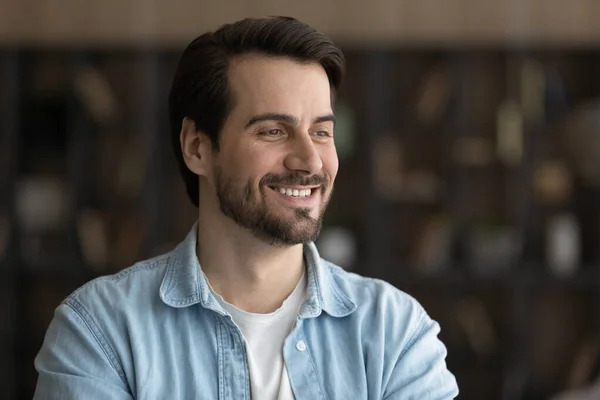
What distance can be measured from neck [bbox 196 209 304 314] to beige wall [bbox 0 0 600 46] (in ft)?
12.3

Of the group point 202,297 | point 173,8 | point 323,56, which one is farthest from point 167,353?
point 173,8

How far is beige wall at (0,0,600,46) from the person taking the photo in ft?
18.4

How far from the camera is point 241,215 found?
1.92 meters

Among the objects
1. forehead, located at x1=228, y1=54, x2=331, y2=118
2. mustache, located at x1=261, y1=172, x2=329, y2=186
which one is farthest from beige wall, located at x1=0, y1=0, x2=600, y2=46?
mustache, located at x1=261, y1=172, x2=329, y2=186

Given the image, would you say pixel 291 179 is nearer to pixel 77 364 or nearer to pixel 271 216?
pixel 271 216

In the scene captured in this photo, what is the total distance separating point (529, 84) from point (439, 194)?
0.79 m

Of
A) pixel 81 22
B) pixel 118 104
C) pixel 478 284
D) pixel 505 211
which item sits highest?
pixel 81 22

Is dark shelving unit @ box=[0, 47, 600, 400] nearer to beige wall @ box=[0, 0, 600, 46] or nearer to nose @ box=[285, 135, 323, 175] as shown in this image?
beige wall @ box=[0, 0, 600, 46]

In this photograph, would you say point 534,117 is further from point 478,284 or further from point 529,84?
point 478,284

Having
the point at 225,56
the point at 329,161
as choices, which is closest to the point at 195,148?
the point at 225,56

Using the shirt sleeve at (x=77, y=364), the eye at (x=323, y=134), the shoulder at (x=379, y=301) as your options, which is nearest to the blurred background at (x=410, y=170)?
the shoulder at (x=379, y=301)

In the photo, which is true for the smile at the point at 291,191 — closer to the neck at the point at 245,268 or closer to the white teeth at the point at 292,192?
the white teeth at the point at 292,192

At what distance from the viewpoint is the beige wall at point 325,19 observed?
560 cm

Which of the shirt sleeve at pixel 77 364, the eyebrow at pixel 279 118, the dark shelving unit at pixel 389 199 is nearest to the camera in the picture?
the shirt sleeve at pixel 77 364
